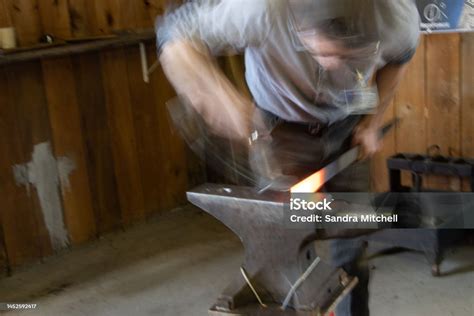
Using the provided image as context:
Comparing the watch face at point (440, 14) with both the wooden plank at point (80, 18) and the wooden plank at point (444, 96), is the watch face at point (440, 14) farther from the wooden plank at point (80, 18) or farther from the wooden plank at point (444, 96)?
the wooden plank at point (80, 18)

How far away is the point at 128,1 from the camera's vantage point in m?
2.51

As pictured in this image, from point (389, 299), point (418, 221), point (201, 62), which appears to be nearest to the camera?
point (201, 62)

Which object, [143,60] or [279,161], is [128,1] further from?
[279,161]

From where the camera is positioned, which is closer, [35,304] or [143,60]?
[35,304]

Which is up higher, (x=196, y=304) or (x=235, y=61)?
(x=235, y=61)

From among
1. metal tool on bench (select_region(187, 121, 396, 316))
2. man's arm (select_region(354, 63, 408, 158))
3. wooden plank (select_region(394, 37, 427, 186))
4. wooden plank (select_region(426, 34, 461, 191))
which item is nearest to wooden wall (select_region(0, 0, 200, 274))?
wooden plank (select_region(394, 37, 427, 186))

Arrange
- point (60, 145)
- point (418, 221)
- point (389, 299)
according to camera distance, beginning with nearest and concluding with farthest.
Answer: point (389, 299) → point (418, 221) → point (60, 145)

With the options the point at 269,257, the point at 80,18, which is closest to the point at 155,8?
the point at 80,18

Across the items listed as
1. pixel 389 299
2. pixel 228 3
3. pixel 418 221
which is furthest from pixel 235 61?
pixel 228 3

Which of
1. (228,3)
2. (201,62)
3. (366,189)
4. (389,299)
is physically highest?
(228,3)

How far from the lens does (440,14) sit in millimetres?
2160

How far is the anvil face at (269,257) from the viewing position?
3.07ft

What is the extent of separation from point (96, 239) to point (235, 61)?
0.96 m

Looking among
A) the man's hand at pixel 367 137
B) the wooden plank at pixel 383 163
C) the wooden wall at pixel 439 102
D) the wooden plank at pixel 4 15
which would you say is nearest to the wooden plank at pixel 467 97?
the wooden wall at pixel 439 102
